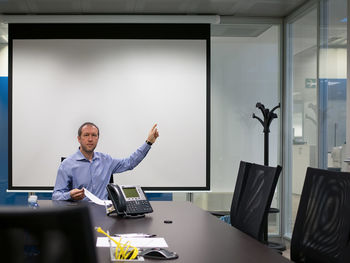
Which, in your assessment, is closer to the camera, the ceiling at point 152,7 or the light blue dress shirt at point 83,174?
the light blue dress shirt at point 83,174

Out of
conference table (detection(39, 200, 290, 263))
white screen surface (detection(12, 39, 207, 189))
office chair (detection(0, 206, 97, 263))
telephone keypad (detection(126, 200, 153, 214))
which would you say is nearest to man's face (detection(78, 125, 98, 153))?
conference table (detection(39, 200, 290, 263))

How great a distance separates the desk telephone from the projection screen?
280 centimetres

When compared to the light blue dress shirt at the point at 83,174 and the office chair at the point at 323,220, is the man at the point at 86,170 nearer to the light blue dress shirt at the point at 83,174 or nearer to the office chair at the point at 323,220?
the light blue dress shirt at the point at 83,174

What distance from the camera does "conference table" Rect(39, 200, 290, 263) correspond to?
2.10 meters

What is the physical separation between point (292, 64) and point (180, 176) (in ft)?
6.93

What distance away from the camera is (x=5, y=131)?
627cm

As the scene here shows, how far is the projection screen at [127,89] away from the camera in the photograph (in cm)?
615

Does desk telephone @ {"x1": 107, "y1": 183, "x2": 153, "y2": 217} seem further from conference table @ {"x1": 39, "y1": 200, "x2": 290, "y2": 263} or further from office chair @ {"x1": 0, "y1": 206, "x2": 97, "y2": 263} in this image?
office chair @ {"x1": 0, "y1": 206, "x2": 97, "y2": 263}

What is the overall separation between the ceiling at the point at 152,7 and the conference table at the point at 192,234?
289 cm

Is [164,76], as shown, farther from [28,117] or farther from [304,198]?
[304,198]

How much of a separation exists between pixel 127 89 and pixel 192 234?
12.5 feet

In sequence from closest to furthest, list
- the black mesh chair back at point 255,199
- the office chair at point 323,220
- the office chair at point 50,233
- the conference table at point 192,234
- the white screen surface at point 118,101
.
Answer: the office chair at point 50,233 < the conference table at point 192,234 < the office chair at point 323,220 < the black mesh chair back at point 255,199 < the white screen surface at point 118,101

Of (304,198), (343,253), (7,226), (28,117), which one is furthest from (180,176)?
(7,226)

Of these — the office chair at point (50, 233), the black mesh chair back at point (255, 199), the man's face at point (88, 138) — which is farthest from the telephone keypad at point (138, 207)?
the office chair at point (50, 233)
